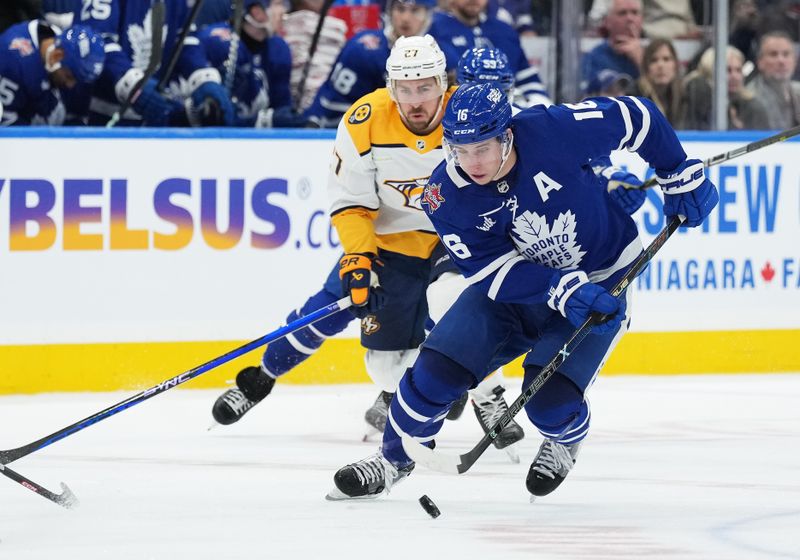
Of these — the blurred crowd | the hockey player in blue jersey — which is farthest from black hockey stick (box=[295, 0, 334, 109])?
the hockey player in blue jersey

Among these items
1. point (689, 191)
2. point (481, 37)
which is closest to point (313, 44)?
point (481, 37)

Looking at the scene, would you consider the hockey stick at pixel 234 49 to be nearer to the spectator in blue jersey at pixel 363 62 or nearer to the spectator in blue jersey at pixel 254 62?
the spectator in blue jersey at pixel 254 62

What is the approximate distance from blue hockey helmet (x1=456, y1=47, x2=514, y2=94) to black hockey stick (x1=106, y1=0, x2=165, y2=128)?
1611 mm

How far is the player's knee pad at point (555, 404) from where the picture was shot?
10.2 feet

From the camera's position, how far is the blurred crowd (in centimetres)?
534

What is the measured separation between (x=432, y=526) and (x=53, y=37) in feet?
9.94

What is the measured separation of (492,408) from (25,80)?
7.74ft

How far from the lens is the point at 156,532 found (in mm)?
2924

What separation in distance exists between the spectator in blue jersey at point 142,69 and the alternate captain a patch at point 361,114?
168 cm

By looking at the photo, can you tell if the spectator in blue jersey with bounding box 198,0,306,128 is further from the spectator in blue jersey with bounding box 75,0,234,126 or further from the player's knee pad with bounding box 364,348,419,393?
the player's knee pad with bounding box 364,348,419,393

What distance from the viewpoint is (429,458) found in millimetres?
3094

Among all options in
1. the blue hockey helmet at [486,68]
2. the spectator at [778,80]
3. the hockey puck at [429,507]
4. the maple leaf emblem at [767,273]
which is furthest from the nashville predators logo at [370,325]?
the spectator at [778,80]

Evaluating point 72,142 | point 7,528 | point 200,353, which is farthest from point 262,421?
point 7,528

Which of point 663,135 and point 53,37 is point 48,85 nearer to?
point 53,37
